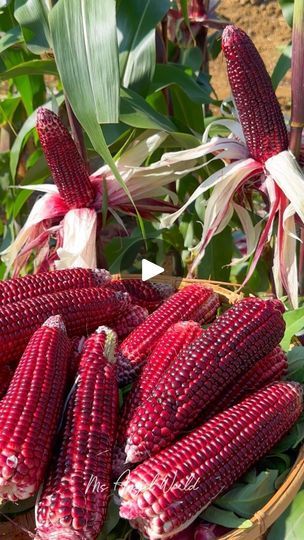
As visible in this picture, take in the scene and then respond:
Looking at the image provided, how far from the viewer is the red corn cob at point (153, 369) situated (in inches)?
45.1

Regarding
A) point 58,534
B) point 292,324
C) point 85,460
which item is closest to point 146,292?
point 292,324

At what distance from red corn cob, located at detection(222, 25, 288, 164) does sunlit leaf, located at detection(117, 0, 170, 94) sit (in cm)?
37

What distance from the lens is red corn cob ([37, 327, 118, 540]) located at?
99cm

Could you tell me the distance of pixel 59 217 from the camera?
71.8 inches

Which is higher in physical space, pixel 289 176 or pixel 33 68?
pixel 33 68

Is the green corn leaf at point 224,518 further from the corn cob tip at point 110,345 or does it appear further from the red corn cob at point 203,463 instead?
Answer: the corn cob tip at point 110,345

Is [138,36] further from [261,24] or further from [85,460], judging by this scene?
[261,24]

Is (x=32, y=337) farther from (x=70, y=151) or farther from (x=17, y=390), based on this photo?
(x=70, y=151)

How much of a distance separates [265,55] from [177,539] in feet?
20.3

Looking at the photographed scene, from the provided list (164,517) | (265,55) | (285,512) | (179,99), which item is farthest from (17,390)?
(265,55)

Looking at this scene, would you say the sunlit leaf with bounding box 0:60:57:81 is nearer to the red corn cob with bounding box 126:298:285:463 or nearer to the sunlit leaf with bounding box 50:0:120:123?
the sunlit leaf with bounding box 50:0:120:123

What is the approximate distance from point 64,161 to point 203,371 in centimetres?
77

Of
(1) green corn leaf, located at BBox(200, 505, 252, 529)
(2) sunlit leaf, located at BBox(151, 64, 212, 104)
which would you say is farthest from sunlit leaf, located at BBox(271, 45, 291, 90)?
(1) green corn leaf, located at BBox(200, 505, 252, 529)

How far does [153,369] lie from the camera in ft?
4.17
